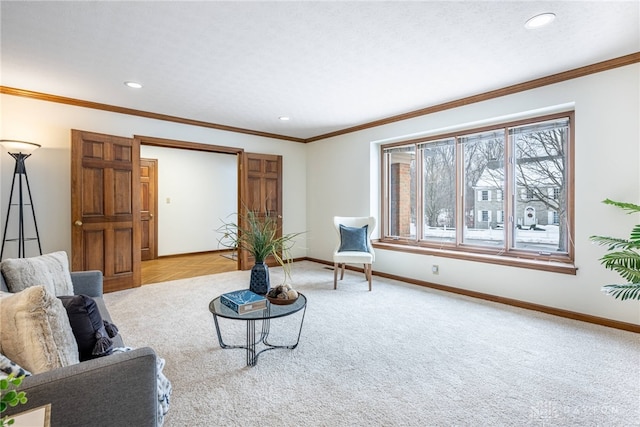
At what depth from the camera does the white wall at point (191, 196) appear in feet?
21.2

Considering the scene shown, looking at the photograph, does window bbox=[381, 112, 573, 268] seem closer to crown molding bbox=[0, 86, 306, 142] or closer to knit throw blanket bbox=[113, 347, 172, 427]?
crown molding bbox=[0, 86, 306, 142]

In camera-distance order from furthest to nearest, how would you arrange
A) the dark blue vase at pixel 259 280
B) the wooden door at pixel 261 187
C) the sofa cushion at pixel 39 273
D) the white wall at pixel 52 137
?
the wooden door at pixel 261 187 < the white wall at pixel 52 137 < the dark blue vase at pixel 259 280 < the sofa cushion at pixel 39 273

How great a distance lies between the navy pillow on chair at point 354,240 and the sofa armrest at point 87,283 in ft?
9.12

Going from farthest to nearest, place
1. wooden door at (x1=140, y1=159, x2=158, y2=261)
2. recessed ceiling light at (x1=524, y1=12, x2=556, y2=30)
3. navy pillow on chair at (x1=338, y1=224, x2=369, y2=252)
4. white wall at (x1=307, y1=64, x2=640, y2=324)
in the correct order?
wooden door at (x1=140, y1=159, x2=158, y2=261)
navy pillow on chair at (x1=338, y1=224, x2=369, y2=252)
white wall at (x1=307, y1=64, x2=640, y2=324)
recessed ceiling light at (x1=524, y1=12, x2=556, y2=30)

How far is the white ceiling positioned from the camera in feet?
6.82

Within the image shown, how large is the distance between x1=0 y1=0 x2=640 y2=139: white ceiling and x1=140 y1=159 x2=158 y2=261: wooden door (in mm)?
2595

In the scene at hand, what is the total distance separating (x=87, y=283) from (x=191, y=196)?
15.0 feet

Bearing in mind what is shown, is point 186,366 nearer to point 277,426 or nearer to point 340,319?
point 277,426

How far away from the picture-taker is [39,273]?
197 cm

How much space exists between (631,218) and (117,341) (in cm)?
400

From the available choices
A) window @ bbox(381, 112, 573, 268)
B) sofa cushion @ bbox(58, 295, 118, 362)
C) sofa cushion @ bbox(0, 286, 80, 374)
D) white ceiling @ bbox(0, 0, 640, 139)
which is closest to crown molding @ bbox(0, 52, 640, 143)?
white ceiling @ bbox(0, 0, 640, 139)

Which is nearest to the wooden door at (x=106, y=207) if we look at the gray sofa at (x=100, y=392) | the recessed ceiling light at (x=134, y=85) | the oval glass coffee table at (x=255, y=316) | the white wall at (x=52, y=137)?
the white wall at (x=52, y=137)

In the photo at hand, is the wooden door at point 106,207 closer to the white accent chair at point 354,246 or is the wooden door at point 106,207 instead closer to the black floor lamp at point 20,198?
the black floor lamp at point 20,198

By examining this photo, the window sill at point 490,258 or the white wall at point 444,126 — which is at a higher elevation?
the white wall at point 444,126
